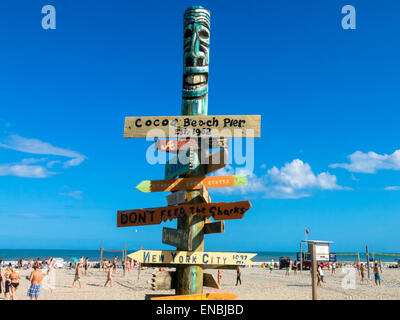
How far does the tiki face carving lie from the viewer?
641 centimetres

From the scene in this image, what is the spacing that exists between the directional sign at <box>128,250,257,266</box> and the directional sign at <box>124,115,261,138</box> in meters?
1.95

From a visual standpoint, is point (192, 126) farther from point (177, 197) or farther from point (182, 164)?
point (177, 197)

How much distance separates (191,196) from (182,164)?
56 centimetres

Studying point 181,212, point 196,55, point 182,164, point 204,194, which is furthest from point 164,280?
point 196,55

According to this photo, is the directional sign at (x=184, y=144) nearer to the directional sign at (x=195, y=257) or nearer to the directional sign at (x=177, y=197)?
the directional sign at (x=177, y=197)

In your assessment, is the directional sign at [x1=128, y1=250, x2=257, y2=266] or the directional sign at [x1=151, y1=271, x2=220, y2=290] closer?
the directional sign at [x1=128, y1=250, x2=257, y2=266]

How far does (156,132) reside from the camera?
596 cm

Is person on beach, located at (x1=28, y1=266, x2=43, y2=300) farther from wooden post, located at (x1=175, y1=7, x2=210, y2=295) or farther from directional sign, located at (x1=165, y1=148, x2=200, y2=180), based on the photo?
directional sign, located at (x1=165, y1=148, x2=200, y2=180)

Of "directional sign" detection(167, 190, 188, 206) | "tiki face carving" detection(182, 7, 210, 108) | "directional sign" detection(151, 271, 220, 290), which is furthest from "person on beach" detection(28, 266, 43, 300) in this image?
"tiki face carving" detection(182, 7, 210, 108)

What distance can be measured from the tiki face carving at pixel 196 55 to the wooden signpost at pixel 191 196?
105 millimetres

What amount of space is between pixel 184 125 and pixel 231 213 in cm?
177

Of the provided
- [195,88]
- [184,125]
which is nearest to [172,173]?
[184,125]
